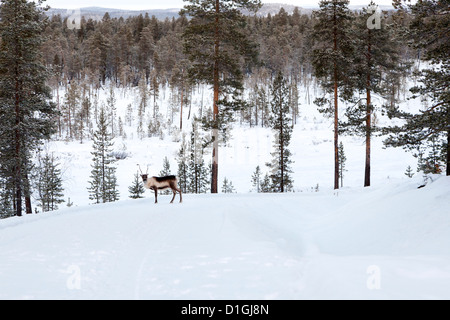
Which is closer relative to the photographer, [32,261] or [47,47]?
[32,261]

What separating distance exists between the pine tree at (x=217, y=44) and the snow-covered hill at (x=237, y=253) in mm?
9156

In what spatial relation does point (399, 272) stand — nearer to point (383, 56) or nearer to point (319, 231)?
point (319, 231)

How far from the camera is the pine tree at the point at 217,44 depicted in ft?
54.4

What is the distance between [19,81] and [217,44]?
11757 mm

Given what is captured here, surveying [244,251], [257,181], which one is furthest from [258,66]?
[257,181]

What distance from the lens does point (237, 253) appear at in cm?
559

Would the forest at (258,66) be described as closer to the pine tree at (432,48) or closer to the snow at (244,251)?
the pine tree at (432,48)

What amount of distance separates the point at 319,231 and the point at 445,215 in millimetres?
3187

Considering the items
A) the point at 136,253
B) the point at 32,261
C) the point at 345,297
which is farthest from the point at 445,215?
the point at 32,261

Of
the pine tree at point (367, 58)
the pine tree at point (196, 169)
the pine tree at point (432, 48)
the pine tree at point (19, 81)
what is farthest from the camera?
the pine tree at point (196, 169)

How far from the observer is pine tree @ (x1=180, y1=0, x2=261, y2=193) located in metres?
16.6

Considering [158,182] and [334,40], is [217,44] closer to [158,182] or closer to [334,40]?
[334,40]

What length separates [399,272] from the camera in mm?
4355

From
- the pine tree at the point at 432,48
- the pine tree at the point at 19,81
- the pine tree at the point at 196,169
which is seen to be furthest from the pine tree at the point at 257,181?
the pine tree at the point at 432,48
